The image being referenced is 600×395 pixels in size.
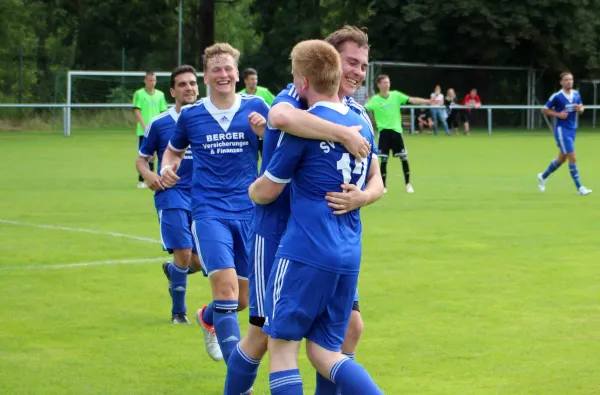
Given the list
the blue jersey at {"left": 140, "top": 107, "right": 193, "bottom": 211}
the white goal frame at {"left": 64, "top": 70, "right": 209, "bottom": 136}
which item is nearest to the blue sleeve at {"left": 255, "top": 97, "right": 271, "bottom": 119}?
the blue jersey at {"left": 140, "top": 107, "right": 193, "bottom": 211}

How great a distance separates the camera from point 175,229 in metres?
8.80

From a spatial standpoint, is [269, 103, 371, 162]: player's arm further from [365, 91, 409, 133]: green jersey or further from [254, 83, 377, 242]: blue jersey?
[365, 91, 409, 133]: green jersey

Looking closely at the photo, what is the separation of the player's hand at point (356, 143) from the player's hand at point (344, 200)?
0.51 feet

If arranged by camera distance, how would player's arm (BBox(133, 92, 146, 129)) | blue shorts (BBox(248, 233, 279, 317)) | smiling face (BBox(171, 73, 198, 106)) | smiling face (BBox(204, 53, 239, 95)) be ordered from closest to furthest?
blue shorts (BBox(248, 233, 279, 317)) → smiling face (BBox(204, 53, 239, 95)) → smiling face (BBox(171, 73, 198, 106)) → player's arm (BBox(133, 92, 146, 129))

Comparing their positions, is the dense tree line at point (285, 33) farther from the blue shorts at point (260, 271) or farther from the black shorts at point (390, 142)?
the blue shorts at point (260, 271)

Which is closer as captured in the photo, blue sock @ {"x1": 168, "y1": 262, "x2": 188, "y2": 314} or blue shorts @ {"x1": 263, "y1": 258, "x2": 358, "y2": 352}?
blue shorts @ {"x1": 263, "y1": 258, "x2": 358, "y2": 352}

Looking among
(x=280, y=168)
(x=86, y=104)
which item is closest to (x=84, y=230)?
(x=280, y=168)

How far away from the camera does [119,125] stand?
4425cm

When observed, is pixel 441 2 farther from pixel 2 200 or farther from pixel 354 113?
pixel 354 113

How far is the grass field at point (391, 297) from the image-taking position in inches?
286

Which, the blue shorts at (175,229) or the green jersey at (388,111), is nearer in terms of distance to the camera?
the blue shorts at (175,229)

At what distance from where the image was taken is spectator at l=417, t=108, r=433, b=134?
44.6 meters

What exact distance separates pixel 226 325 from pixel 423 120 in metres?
38.8

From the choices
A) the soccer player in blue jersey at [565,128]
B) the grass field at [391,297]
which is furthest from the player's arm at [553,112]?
the grass field at [391,297]
